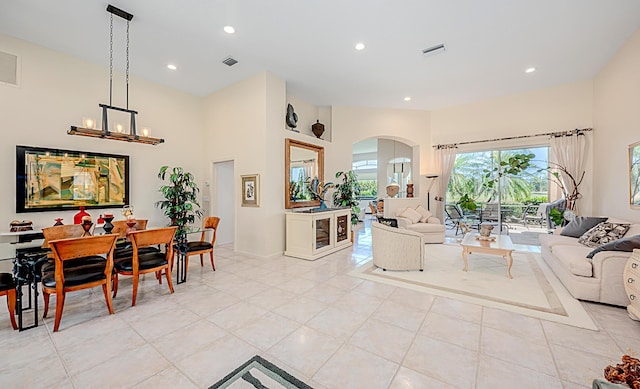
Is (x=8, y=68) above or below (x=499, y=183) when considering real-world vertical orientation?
above

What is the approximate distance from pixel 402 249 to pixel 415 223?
2.56 metres

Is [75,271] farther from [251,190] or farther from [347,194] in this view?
[347,194]

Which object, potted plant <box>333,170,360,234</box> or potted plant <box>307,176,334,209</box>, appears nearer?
potted plant <box>307,176,334,209</box>

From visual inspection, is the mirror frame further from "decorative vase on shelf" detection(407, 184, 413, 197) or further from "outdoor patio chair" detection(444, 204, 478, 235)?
"outdoor patio chair" detection(444, 204, 478, 235)

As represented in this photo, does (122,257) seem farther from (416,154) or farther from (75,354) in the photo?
(416,154)

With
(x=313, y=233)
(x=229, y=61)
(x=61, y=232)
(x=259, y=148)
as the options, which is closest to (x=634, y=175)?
(x=313, y=233)

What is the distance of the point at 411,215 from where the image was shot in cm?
639

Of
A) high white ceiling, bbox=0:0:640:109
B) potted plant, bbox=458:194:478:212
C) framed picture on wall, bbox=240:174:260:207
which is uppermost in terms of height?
high white ceiling, bbox=0:0:640:109

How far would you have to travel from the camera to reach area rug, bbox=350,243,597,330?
275 cm

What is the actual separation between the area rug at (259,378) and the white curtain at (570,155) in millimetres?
6776

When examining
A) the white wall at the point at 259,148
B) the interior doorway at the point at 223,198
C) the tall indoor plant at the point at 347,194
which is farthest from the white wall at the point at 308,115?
the interior doorway at the point at 223,198

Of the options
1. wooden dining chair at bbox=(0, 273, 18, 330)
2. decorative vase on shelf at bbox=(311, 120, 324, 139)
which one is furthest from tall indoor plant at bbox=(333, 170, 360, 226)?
wooden dining chair at bbox=(0, 273, 18, 330)

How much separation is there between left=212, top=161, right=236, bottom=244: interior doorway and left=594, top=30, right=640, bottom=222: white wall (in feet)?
23.9

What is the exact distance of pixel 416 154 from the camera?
7320 millimetres
